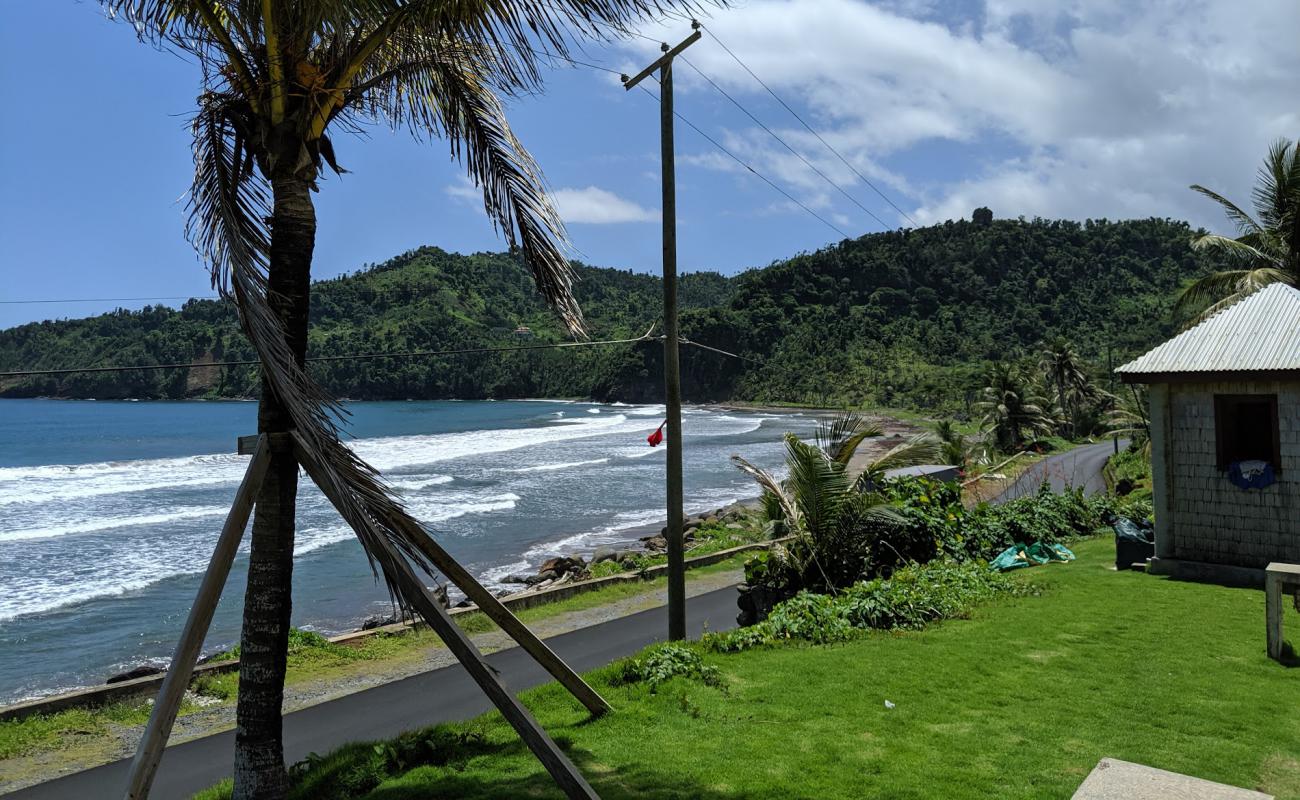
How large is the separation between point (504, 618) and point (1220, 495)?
974 cm

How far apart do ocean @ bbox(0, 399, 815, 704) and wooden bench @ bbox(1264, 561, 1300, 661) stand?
24.4 ft

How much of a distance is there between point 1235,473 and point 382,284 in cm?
15102

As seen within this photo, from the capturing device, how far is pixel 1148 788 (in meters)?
3.97

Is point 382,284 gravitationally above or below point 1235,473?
above

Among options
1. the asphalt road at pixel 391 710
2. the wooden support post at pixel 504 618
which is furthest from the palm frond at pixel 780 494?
the wooden support post at pixel 504 618

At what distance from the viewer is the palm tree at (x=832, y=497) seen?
11.3 m

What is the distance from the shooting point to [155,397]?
153750mm

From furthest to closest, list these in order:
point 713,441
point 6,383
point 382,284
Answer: point 6,383
point 382,284
point 713,441

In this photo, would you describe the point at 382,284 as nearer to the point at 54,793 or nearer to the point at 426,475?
the point at 426,475

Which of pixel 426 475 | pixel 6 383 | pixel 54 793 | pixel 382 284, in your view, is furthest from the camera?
pixel 6 383

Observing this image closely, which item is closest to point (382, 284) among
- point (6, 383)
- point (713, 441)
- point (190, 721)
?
point (6, 383)

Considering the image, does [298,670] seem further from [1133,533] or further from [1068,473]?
[1068,473]

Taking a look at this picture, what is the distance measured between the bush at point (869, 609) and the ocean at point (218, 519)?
418 centimetres

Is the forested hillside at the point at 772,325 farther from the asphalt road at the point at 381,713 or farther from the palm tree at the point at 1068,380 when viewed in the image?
the asphalt road at the point at 381,713
